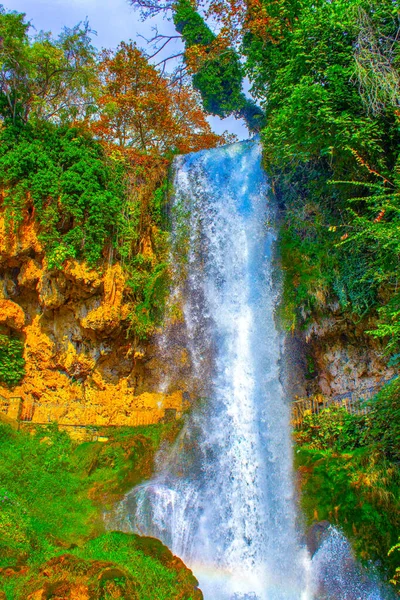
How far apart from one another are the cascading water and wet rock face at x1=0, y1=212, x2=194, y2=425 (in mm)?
1529

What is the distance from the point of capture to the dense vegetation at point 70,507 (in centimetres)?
486

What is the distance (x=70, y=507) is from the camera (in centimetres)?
874

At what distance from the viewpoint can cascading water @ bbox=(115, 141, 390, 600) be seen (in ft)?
26.1

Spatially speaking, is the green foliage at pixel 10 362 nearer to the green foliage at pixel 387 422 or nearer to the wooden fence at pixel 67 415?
the wooden fence at pixel 67 415

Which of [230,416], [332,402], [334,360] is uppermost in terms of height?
[334,360]

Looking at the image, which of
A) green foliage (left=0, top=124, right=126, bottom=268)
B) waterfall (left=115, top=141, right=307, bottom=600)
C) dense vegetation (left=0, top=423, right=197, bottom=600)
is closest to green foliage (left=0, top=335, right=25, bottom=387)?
dense vegetation (left=0, top=423, right=197, bottom=600)

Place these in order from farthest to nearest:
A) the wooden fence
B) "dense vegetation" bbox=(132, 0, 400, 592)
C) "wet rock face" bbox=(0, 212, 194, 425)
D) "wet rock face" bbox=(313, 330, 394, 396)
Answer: "wet rock face" bbox=(0, 212, 194, 425), the wooden fence, "wet rock face" bbox=(313, 330, 394, 396), "dense vegetation" bbox=(132, 0, 400, 592)

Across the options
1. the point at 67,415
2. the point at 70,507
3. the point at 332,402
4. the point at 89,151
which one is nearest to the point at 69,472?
the point at 70,507

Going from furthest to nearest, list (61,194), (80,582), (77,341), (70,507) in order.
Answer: (77,341) → (61,194) → (70,507) → (80,582)

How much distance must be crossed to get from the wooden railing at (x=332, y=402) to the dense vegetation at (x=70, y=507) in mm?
2925

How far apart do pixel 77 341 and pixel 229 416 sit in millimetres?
4808

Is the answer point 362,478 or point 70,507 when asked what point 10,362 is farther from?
point 362,478

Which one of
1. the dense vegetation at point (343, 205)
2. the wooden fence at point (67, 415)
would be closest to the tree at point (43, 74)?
the dense vegetation at point (343, 205)

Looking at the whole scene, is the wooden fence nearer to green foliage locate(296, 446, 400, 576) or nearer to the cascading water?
the cascading water
